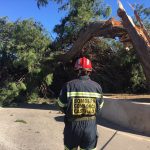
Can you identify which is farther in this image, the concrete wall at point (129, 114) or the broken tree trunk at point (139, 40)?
the broken tree trunk at point (139, 40)

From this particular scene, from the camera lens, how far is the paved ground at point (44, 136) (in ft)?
29.8

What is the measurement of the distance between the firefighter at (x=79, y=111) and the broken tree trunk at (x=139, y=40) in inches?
309

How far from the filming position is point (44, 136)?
1020 centimetres

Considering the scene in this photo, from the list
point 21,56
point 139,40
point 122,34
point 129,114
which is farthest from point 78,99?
point 21,56

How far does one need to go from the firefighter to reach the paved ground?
11.1 feet

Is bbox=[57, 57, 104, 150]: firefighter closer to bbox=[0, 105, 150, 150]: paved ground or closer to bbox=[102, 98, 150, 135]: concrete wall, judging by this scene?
bbox=[0, 105, 150, 150]: paved ground

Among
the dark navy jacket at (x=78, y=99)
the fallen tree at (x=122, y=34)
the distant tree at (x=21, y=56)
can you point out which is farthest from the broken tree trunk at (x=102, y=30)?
the dark navy jacket at (x=78, y=99)

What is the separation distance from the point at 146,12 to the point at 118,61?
2.71m

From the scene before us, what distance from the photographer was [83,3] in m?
18.5

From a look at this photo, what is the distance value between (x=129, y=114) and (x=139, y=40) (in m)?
2.96

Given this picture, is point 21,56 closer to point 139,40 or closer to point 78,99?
point 139,40

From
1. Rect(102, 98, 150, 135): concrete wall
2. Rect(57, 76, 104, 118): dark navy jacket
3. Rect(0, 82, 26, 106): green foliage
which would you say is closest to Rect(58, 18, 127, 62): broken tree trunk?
Rect(0, 82, 26, 106): green foliage

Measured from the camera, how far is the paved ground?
907 cm

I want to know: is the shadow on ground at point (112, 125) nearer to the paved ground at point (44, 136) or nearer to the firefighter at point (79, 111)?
the paved ground at point (44, 136)
